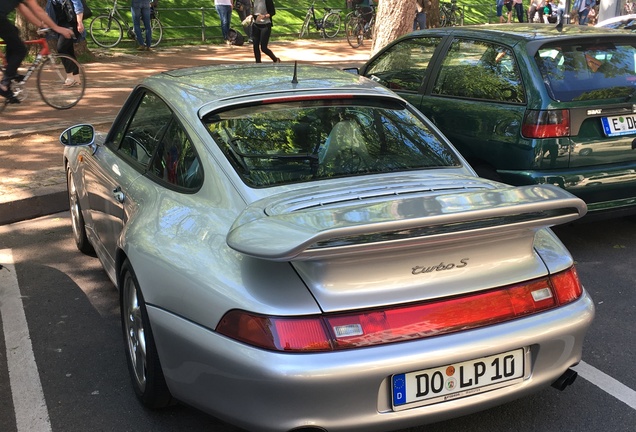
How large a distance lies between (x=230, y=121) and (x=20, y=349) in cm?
184

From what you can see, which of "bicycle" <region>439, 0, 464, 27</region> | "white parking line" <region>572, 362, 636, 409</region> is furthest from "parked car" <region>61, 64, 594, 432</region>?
"bicycle" <region>439, 0, 464, 27</region>

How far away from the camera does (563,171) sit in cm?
548

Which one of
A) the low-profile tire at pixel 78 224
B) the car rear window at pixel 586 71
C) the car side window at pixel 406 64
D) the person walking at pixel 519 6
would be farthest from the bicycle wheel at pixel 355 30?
the low-profile tire at pixel 78 224

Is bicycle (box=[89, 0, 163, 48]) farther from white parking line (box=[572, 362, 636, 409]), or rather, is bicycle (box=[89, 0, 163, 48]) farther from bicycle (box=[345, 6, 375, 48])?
white parking line (box=[572, 362, 636, 409])

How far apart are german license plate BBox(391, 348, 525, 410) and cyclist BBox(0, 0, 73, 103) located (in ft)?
25.3

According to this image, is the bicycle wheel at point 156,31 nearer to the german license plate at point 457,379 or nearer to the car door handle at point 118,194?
the car door handle at point 118,194

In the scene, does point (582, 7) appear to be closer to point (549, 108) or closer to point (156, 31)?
point (156, 31)

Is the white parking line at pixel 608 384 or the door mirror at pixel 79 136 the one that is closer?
the white parking line at pixel 608 384

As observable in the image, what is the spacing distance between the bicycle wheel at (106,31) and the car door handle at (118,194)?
48.5 ft

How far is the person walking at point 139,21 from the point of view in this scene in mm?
17500

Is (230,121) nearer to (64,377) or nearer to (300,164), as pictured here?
(300,164)

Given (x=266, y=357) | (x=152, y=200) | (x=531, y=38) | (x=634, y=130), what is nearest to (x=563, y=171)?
(x=634, y=130)

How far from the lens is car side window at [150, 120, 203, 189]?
11.7 feet

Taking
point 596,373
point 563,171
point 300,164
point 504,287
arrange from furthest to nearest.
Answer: point 563,171 < point 596,373 < point 300,164 < point 504,287
